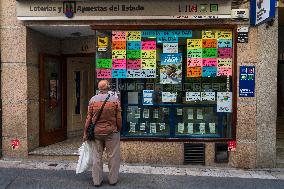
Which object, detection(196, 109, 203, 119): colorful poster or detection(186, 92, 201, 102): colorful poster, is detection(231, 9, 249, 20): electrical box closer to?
detection(186, 92, 201, 102): colorful poster

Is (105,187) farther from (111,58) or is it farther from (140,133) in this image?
(111,58)

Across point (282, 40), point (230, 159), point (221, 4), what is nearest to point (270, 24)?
Answer: point (221, 4)

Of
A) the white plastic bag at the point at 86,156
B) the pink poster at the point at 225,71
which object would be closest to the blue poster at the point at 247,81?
the pink poster at the point at 225,71

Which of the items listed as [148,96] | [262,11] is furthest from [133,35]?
[262,11]

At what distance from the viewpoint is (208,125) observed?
7.60 metres

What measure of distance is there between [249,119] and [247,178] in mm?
1289

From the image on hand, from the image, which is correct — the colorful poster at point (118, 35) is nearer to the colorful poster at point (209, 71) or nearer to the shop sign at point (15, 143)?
the colorful poster at point (209, 71)

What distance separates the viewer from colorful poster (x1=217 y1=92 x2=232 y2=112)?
24.3 feet

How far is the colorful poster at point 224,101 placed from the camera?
7398 mm

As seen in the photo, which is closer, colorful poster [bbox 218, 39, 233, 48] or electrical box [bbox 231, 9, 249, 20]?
electrical box [bbox 231, 9, 249, 20]

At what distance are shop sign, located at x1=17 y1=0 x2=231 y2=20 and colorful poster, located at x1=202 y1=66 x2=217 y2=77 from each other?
1039 millimetres

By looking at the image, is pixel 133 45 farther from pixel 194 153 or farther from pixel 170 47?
pixel 194 153

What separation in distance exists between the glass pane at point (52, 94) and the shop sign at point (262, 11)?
15.6 ft

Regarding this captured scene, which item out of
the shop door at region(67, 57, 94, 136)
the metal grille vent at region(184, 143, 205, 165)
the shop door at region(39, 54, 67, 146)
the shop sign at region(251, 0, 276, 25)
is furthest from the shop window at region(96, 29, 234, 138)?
the shop door at region(67, 57, 94, 136)
